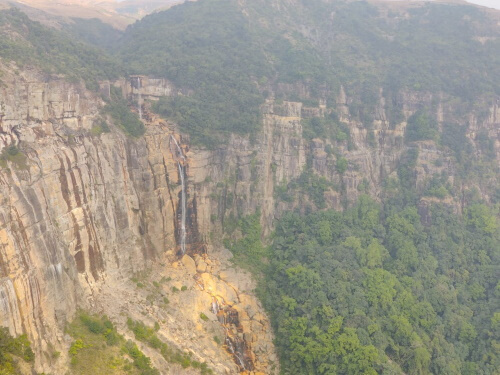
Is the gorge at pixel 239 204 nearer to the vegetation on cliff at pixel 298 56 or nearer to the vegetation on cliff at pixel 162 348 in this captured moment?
the vegetation on cliff at pixel 162 348

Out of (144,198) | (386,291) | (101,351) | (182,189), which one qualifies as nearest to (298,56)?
(182,189)

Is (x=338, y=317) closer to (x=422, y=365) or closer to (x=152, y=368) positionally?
(x=422, y=365)

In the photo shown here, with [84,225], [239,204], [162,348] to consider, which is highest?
[84,225]

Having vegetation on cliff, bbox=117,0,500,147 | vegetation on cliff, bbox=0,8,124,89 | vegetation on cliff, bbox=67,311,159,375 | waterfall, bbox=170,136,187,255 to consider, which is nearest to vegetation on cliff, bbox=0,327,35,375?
vegetation on cliff, bbox=67,311,159,375

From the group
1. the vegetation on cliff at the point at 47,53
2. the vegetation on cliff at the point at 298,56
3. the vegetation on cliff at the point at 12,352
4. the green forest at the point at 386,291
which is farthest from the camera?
the vegetation on cliff at the point at 298,56

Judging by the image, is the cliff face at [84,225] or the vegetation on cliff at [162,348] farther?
the vegetation on cliff at [162,348]

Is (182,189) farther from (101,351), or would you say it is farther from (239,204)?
(101,351)

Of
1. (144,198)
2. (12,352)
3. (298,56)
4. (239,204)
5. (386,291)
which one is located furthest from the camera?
(298,56)

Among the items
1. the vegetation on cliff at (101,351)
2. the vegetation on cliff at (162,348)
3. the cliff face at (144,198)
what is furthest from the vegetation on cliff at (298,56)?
the vegetation on cliff at (101,351)

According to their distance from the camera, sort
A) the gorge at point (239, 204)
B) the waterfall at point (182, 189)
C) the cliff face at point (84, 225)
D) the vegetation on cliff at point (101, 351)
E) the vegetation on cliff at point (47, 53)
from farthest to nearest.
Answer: the waterfall at point (182, 189) < the vegetation on cliff at point (47, 53) < the gorge at point (239, 204) < the cliff face at point (84, 225) < the vegetation on cliff at point (101, 351)

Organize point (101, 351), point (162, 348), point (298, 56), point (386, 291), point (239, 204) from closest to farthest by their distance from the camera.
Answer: point (101, 351), point (162, 348), point (386, 291), point (239, 204), point (298, 56)

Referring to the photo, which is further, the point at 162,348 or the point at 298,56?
the point at 298,56
